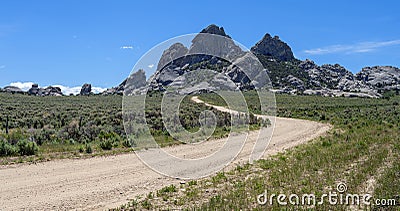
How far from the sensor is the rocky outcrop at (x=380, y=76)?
133 metres

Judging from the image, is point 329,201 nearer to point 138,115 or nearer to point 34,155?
point 34,155

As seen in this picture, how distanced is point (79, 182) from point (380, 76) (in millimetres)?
156810

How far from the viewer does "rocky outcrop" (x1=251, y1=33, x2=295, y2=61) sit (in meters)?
149

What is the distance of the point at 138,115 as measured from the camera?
78.0 feet

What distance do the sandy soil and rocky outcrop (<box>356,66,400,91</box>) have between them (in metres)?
137

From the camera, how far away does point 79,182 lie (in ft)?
Result: 28.3

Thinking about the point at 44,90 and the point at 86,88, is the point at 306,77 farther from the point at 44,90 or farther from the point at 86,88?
the point at 44,90

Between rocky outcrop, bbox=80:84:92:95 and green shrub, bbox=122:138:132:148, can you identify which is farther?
rocky outcrop, bbox=80:84:92:95

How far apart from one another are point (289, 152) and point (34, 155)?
970 cm

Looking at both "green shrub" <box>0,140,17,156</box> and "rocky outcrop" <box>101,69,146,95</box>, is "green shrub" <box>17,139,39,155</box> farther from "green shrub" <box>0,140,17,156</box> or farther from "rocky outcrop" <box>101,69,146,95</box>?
"rocky outcrop" <box>101,69,146,95</box>

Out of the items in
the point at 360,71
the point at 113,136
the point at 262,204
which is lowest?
the point at 262,204

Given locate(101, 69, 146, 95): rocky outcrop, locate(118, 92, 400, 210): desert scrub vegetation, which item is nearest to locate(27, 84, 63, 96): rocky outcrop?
locate(101, 69, 146, 95): rocky outcrop

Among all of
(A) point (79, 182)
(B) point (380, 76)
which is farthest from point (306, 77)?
(A) point (79, 182)

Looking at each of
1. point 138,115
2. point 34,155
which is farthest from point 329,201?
point 138,115
